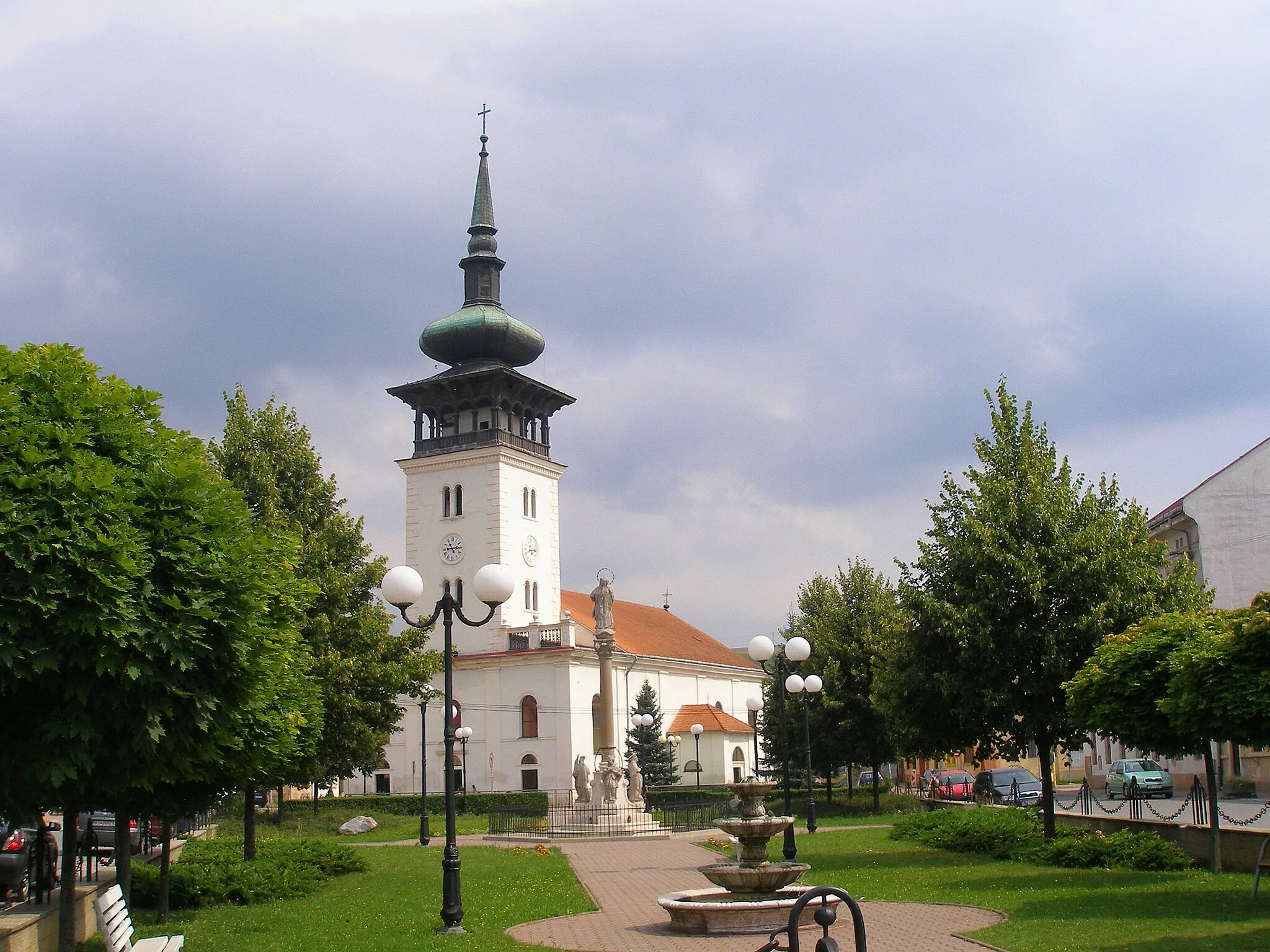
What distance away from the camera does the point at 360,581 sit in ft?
98.5

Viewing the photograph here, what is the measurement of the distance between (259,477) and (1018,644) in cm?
1684

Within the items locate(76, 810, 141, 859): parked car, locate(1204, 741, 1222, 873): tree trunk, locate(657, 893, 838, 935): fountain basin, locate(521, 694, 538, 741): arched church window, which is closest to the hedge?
locate(521, 694, 538, 741): arched church window

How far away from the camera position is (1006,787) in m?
41.0

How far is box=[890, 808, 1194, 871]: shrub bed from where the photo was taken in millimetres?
19594

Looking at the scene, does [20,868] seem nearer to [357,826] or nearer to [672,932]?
[672,932]

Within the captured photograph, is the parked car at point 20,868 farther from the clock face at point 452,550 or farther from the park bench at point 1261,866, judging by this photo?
the clock face at point 452,550

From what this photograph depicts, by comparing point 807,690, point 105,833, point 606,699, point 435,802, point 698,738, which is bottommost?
point 435,802

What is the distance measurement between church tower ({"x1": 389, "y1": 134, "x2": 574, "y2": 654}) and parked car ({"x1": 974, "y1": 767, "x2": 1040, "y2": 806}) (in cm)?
2752

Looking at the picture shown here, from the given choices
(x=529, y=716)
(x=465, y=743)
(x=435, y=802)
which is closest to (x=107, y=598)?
(x=435, y=802)

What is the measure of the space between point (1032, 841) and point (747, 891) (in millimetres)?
9227

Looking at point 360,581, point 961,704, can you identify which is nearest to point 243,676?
point 961,704

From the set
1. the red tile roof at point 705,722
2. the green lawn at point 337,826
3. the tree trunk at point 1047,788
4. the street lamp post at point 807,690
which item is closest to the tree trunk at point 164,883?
the street lamp post at point 807,690

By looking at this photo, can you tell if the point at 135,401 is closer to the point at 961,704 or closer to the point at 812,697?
the point at 961,704

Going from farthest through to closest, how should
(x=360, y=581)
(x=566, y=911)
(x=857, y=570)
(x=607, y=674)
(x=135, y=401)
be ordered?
1. (x=857, y=570)
2. (x=607, y=674)
3. (x=360, y=581)
4. (x=566, y=911)
5. (x=135, y=401)
